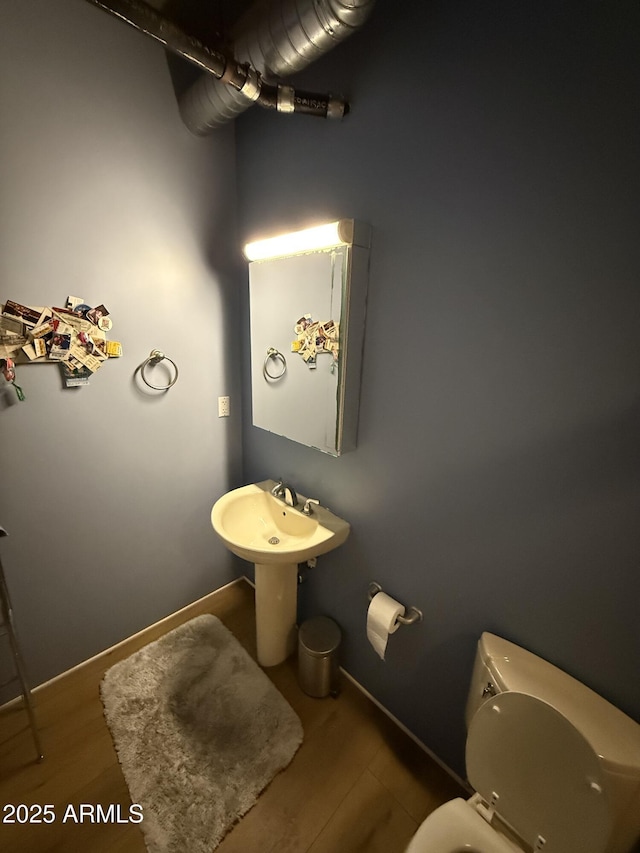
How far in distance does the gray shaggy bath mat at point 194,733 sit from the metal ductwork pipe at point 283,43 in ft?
7.86

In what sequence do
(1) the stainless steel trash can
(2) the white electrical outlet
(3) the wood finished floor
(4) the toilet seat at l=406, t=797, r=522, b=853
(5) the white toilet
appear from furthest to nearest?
(2) the white electrical outlet < (1) the stainless steel trash can < (3) the wood finished floor < (4) the toilet seat at l=406, t=797, r=522, b=853 < (5) the white toilet

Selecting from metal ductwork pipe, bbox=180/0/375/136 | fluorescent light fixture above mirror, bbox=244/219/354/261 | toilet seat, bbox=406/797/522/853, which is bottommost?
toilet seat, bbox=406/797/522/853

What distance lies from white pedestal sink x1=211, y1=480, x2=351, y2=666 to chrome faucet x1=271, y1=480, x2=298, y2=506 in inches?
0.9

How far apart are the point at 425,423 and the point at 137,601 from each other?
1.77m

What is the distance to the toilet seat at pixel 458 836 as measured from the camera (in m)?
0.87

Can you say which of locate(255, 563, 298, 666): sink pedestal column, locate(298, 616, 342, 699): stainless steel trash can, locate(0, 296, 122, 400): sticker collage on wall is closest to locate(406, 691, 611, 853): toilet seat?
locate(298, 616, 342, 699): stainless steel trash can

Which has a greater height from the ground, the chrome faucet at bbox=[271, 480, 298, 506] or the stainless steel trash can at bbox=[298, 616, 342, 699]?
the chrome faucet at bbox=[271, 480, 298, 506]

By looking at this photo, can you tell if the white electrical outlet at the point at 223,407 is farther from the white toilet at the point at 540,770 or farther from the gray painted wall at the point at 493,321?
the white toilet at the point at 540,770

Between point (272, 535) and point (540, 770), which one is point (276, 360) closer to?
point (272, 535)

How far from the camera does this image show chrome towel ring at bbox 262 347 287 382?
1.56 m

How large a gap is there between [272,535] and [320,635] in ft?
1.69

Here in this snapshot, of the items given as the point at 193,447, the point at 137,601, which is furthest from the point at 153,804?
the point at 193,447

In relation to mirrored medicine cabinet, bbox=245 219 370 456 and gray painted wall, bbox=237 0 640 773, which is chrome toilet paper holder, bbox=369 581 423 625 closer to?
gray painted wall, bbox=237 0 640 773

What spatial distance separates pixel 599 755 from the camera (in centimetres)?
77
